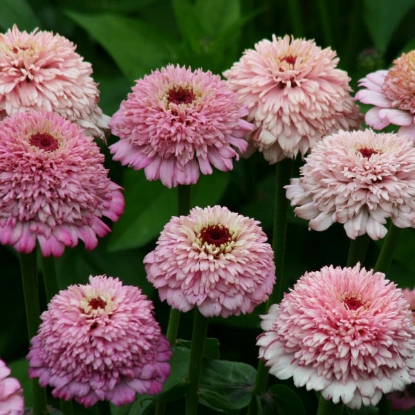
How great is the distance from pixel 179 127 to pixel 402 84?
24cm

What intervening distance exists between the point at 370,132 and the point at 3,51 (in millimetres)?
359

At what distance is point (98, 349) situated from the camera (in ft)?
2.25

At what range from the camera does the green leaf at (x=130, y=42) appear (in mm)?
1335

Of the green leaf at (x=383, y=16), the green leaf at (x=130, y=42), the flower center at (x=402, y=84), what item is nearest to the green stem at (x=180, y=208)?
the flower center at (x=402, y=84)

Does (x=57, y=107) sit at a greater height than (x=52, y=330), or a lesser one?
greater

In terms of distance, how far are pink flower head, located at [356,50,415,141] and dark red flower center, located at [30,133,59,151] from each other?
317mm

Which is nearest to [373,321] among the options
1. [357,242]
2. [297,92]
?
[357,242]

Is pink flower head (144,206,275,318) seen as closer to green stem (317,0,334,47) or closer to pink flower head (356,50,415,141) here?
pink flower head (356,50,415,141)

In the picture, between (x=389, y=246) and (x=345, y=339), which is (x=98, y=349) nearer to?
(x=345, y=339)

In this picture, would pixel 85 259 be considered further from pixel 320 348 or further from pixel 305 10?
pixel 305 10

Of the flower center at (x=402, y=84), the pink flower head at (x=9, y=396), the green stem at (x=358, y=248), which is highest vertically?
the flower center at (x=402, y=84)

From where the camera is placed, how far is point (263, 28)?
1.65 meters

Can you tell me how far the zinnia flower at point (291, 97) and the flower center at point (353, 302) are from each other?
202mm

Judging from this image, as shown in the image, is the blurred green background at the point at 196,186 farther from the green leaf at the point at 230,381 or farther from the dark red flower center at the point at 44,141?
the dark red flower center at the point at 44,141
